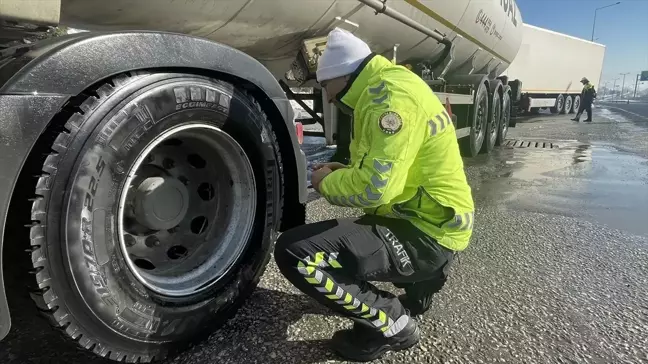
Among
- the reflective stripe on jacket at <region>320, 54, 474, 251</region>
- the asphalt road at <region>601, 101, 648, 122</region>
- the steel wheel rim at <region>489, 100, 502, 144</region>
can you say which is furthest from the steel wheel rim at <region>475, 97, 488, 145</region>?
the asphalt road at <region>601, 101, 648, 122</region>

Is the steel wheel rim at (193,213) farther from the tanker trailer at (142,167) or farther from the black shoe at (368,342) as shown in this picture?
the black shoe at (368,342)

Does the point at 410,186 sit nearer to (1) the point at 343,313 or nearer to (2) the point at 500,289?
(1) the point at 343,313

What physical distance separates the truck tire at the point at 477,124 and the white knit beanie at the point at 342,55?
6.02 meters

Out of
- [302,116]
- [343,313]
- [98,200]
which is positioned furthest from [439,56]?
[98,200]

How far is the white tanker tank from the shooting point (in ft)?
8.57

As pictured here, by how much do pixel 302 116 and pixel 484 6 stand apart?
10.7 feet

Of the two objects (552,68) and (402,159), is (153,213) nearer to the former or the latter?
(402,159)

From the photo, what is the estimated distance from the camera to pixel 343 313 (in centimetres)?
222

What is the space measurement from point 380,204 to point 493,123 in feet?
25.9

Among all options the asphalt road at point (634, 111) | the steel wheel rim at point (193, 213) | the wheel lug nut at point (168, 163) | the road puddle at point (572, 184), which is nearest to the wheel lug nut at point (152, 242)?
the steel wheel rim at point (193, 213)

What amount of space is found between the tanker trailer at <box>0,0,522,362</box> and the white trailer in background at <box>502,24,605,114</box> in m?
19.5

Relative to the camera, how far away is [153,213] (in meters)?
2.16

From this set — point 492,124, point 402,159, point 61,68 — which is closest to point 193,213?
point 61,68

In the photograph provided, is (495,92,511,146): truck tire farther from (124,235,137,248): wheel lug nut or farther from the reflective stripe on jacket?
(124,235,137,248): wheel lug nut
